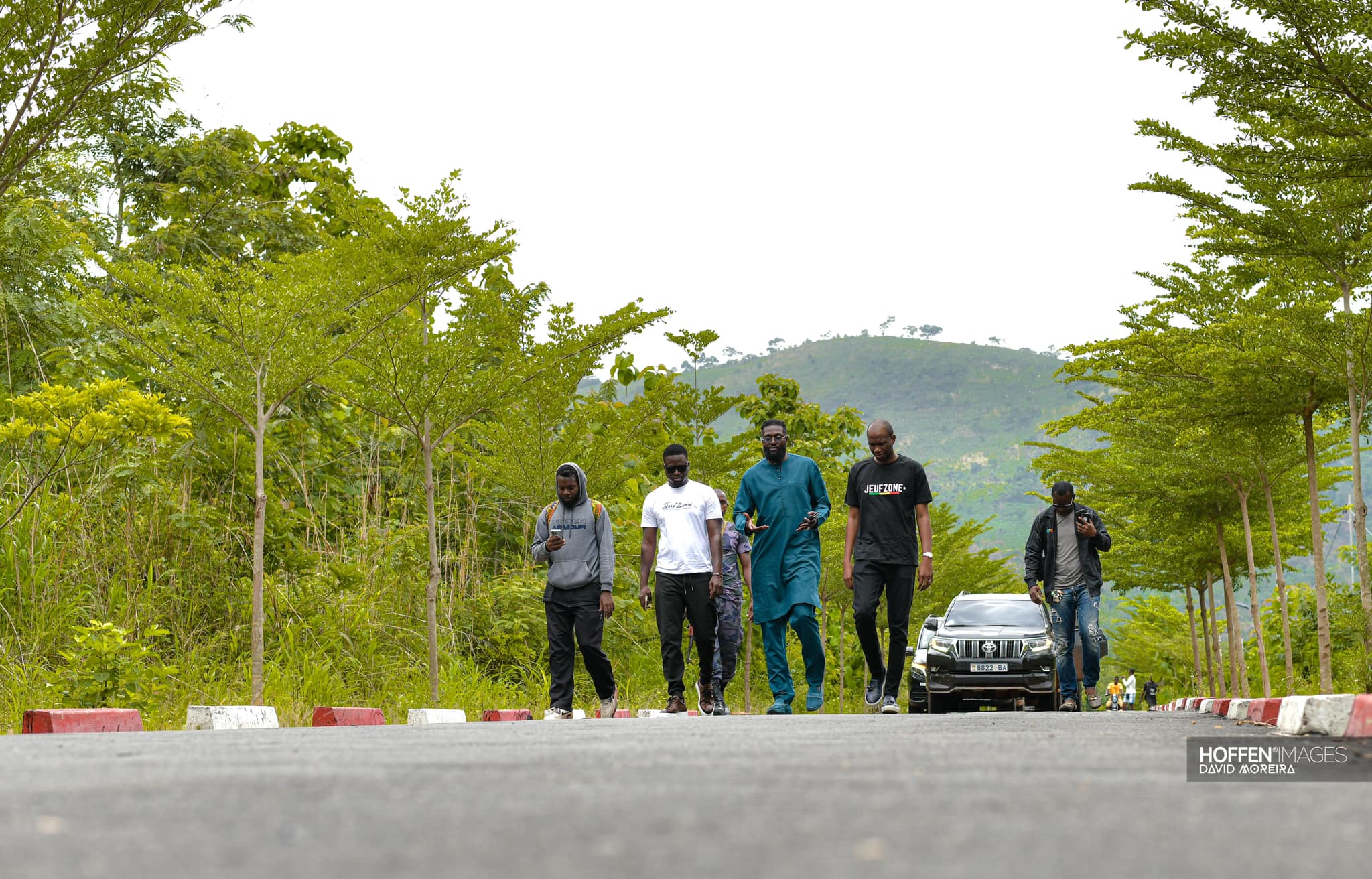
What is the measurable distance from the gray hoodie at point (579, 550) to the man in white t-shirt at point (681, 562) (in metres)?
0.31

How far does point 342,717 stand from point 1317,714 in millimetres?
6468

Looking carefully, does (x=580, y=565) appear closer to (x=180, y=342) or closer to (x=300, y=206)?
(x=180, y=342)

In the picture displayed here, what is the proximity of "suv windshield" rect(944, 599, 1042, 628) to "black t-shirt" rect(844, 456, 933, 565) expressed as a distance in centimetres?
629

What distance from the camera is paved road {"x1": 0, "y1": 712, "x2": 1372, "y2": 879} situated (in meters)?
2.23

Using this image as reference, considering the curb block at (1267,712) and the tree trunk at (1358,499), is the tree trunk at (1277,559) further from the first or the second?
the curb block at (1267,712)

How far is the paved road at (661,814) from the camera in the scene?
7.30 ft

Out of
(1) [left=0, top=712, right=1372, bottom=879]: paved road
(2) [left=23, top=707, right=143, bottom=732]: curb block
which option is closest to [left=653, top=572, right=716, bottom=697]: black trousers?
(2) [left=23, top=707, right=143, bottom=732]: curb block

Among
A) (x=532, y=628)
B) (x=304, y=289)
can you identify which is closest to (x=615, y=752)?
(x=304, y=289)

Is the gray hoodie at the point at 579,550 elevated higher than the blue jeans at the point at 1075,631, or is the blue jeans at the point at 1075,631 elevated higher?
the gray hoodie at the point at 579,550

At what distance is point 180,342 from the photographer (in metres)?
11.9

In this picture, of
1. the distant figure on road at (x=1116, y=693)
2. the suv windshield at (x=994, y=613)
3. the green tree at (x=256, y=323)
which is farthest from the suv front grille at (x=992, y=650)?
the distant figure on road at (x=1116, y=693)

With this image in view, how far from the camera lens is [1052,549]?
12477 millimetres

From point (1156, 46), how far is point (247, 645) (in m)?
9.53

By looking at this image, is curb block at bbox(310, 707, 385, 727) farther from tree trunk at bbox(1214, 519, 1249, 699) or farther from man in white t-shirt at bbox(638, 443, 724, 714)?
tree trunk at bbox(1214, 519, 1249, 699)
